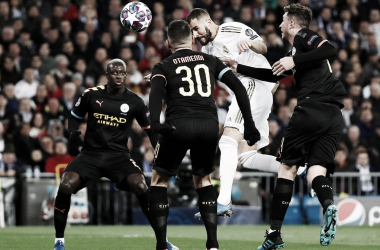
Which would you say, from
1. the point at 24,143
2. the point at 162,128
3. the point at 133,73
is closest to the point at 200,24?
the point at 162,128

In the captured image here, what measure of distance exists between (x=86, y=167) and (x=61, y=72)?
8.04 metres

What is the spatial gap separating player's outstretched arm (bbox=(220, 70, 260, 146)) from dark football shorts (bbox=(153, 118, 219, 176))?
295 millimetres

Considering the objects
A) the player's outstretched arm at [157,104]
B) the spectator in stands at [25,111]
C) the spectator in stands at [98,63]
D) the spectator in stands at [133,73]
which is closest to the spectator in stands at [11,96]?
the spectator in stands at [25,111]

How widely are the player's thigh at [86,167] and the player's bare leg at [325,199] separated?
8.72ft

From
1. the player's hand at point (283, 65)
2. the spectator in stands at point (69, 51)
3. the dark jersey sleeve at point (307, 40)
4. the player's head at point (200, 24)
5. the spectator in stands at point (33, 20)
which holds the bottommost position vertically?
the player's hand at point (283, 65)

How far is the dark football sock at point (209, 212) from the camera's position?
23.8 feet

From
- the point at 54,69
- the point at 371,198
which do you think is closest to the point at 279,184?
the point at 371,198

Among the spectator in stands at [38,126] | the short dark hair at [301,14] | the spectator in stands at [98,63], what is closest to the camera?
the short dark hair at [301,14]

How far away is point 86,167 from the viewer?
901 centimetres

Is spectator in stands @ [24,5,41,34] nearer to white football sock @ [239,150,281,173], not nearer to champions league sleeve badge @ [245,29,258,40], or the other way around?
white football sock @ [239,150,281,173]

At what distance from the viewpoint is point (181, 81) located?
7.26 metres

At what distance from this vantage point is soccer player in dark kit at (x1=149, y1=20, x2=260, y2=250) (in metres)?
7.18

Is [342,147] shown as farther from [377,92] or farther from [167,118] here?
[167,118]

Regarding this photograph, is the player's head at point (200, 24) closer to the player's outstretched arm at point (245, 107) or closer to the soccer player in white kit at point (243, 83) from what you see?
the soccer player in white kit at point (243, 83)
